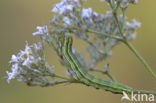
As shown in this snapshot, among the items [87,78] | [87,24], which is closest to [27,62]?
[87,78]

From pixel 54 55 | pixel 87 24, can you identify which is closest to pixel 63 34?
pixel 87 24

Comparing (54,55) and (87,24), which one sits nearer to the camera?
(87,24)

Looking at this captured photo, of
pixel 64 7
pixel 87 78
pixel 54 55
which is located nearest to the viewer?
pixel 87 78

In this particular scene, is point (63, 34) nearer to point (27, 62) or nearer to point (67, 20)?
point (67, 20)

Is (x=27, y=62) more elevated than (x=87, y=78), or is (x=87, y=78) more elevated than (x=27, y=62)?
(x=27, y=62)

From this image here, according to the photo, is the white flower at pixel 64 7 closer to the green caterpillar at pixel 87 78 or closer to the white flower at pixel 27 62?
the green caterpillar at pixel 87 78

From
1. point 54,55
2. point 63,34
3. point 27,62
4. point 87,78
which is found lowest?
point 87,78

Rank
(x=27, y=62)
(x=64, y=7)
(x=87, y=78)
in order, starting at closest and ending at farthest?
1. (x=87, y=78)
2. (x=27, y=62)
3. (x=64, y=7)

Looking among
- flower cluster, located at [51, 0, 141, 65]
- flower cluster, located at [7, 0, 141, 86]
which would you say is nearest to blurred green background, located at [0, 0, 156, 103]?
flower cluster, located at [51, 0, 141, 65]

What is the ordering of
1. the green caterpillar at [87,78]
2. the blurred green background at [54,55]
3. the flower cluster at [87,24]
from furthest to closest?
the blurred green background at [54,55]
the flower cluster at [87,24]
the green caterpillar at [87,78]

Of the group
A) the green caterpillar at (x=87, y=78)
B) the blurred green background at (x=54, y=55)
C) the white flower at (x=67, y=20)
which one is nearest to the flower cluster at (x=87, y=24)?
the white flower at (x=67, y=20)
